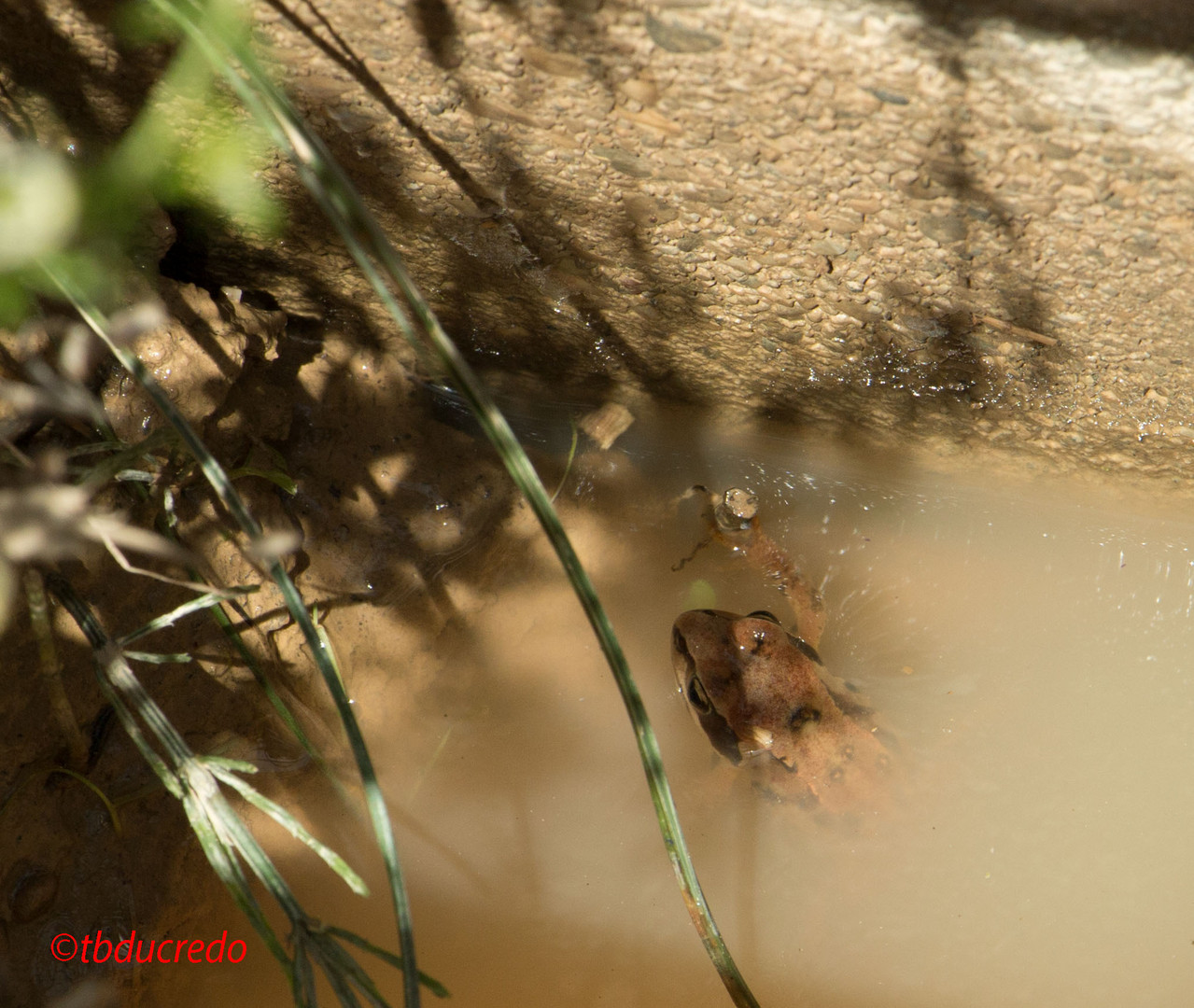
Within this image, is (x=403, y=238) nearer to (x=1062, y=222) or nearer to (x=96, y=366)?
(x=96, y=366)

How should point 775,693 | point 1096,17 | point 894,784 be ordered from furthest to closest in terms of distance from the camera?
point 894,784, point 775,693, point 1096,17

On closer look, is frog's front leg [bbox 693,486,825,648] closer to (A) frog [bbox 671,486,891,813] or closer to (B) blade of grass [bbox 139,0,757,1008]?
(A) frog [bbox 671,486,891,813]

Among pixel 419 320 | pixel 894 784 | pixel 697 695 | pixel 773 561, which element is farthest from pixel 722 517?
pixel 419 320

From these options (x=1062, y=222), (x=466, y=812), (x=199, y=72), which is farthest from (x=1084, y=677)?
(x=199, y=72)

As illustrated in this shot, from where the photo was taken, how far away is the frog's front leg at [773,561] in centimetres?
299

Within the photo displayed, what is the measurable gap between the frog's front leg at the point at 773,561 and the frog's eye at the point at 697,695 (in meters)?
0.49

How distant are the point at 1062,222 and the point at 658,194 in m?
0.78

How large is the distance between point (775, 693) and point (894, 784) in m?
0.69

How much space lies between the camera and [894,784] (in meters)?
2.93

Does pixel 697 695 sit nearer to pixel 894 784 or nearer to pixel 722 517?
pixel 722 517

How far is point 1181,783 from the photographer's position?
2.86 meters

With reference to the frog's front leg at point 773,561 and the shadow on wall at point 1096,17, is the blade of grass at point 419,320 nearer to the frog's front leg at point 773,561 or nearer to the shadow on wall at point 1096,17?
the shadow on wall at point 1096,17

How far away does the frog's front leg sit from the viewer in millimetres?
2992

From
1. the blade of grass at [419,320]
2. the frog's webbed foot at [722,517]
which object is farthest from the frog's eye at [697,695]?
the blade of grass at [419,320]
